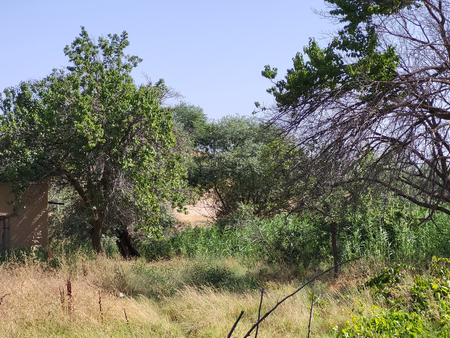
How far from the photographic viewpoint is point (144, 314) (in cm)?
716

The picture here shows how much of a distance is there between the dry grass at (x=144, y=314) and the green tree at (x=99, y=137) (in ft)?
13.0

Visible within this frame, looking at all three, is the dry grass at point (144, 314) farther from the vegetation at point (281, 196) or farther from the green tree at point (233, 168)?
the green tree at point (233, 168)

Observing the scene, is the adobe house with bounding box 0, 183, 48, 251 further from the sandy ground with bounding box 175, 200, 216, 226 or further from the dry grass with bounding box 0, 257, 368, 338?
the dry grass with bounding box 0, 257, 368, 338

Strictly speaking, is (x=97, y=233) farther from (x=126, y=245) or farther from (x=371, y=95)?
(x=371, y=95)

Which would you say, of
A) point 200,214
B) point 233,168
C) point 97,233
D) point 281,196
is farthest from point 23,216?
point 200,214

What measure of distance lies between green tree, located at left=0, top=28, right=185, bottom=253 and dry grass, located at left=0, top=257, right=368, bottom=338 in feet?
13.0

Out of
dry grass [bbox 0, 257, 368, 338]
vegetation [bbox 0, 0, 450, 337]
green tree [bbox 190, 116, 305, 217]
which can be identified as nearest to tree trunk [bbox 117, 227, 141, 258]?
vegetation [bbox 0, 0, 450, 337]

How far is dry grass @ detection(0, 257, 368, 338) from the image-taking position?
21.3ft

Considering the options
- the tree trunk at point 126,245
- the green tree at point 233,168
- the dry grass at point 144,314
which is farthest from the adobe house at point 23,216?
the green tree at point 233,168

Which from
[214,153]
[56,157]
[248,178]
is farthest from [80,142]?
[214,153]

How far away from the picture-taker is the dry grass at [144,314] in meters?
6.50

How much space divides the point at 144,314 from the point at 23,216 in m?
8.63

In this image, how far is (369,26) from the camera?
28.7 ft

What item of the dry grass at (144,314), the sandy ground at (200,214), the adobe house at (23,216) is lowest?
the dry grass at (144,314)
